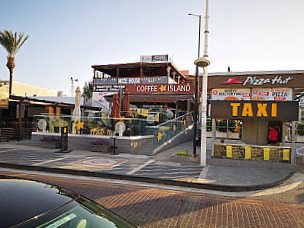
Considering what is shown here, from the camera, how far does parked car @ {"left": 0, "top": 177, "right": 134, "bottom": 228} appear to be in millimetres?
1708

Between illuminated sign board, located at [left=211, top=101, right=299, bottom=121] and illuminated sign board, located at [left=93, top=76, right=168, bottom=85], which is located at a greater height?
illuminated sign board, located at [left=93, top=76, right=168, bottom=85]

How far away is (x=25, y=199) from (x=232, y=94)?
1589 cm

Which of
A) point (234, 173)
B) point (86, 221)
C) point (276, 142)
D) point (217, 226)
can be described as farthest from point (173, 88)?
point (86, 221)

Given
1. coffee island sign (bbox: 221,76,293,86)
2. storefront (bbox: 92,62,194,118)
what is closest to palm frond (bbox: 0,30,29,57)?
storefront (bbox: 92,62,194,118)

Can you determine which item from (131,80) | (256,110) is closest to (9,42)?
(131,80)

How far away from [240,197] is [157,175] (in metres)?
2.92

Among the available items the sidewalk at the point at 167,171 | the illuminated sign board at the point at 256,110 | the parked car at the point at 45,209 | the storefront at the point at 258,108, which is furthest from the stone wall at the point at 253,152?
the parked car at the point at 45,209

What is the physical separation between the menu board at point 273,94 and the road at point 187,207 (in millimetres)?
9356

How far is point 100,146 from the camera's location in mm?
13336

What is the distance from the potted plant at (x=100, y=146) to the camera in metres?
13.3

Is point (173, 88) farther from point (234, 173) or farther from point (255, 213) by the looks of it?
point (255, 213)

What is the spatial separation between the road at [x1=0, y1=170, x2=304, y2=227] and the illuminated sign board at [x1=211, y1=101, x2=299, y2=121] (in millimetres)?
3735

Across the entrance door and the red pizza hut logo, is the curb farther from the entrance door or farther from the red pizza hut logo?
the red pizza hut logo

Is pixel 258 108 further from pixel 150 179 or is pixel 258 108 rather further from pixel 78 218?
pixel 78 218
